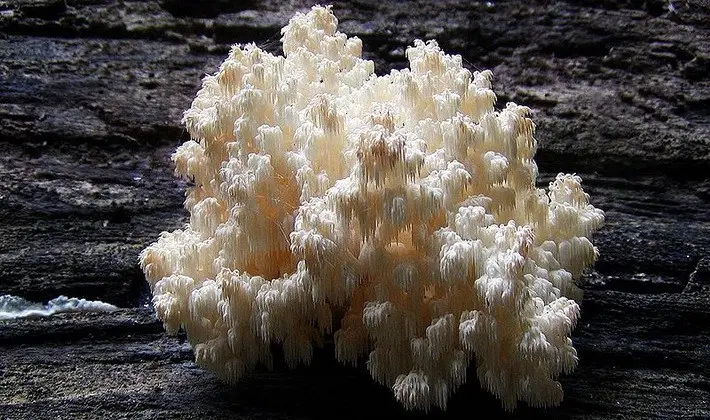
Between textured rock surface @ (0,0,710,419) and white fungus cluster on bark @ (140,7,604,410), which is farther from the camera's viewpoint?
textured rock surface @ (0,0,710,419)

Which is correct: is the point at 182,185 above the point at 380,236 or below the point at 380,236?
below

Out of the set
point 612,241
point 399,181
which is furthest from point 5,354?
point 612,241

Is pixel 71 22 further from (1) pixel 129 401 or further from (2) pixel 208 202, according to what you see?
(1) pixel 129 401

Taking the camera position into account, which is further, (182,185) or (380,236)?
(182,185)

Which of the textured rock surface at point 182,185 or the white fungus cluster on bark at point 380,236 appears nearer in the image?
the white fungus cluster on bark at point 380,236
